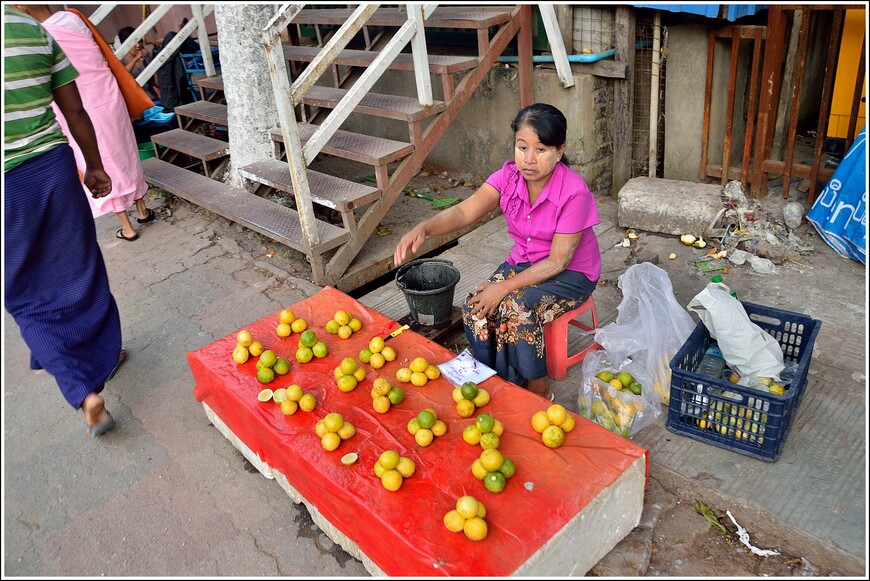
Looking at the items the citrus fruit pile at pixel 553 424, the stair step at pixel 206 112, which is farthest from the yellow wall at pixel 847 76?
the stair step at pixel 206 112

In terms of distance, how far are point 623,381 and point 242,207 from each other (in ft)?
11.6

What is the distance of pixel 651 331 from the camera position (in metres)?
3.29

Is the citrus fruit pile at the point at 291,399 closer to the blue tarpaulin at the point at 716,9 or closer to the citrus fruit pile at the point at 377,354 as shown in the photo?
the citrus fruit pile at the point at 377,354

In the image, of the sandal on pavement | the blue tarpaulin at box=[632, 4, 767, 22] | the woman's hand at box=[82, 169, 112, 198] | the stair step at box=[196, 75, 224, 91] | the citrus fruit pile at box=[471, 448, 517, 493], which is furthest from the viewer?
the stair step at box=[196, 75, 224, 91]

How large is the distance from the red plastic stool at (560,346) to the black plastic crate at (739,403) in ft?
1.91

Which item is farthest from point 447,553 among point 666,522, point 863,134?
point 863,134

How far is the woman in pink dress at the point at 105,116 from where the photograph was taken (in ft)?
16.1

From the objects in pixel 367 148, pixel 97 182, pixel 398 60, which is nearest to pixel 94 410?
pixel 97 182

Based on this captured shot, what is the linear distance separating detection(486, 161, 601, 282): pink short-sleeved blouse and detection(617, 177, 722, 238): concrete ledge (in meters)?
1.65

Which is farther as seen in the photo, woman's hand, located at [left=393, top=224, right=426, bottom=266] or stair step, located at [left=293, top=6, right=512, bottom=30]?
Answer: stair step, located at [left=293, top=6, right=512, bottom=30]

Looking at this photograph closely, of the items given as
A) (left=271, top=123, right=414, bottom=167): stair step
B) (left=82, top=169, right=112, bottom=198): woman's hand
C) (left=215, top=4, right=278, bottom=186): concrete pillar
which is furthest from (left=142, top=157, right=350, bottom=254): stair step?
(left=82, top=169, right=112, bottom=198): woman's hand

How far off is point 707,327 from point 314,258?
266cm

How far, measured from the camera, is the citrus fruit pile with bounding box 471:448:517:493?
234 cm

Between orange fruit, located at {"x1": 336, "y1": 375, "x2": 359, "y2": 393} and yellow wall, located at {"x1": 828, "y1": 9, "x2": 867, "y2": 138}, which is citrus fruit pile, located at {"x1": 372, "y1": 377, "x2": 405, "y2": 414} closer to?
orange fruit, located at {"x1": 336, "y1": 375, "x2": 359, "y2": 393}
